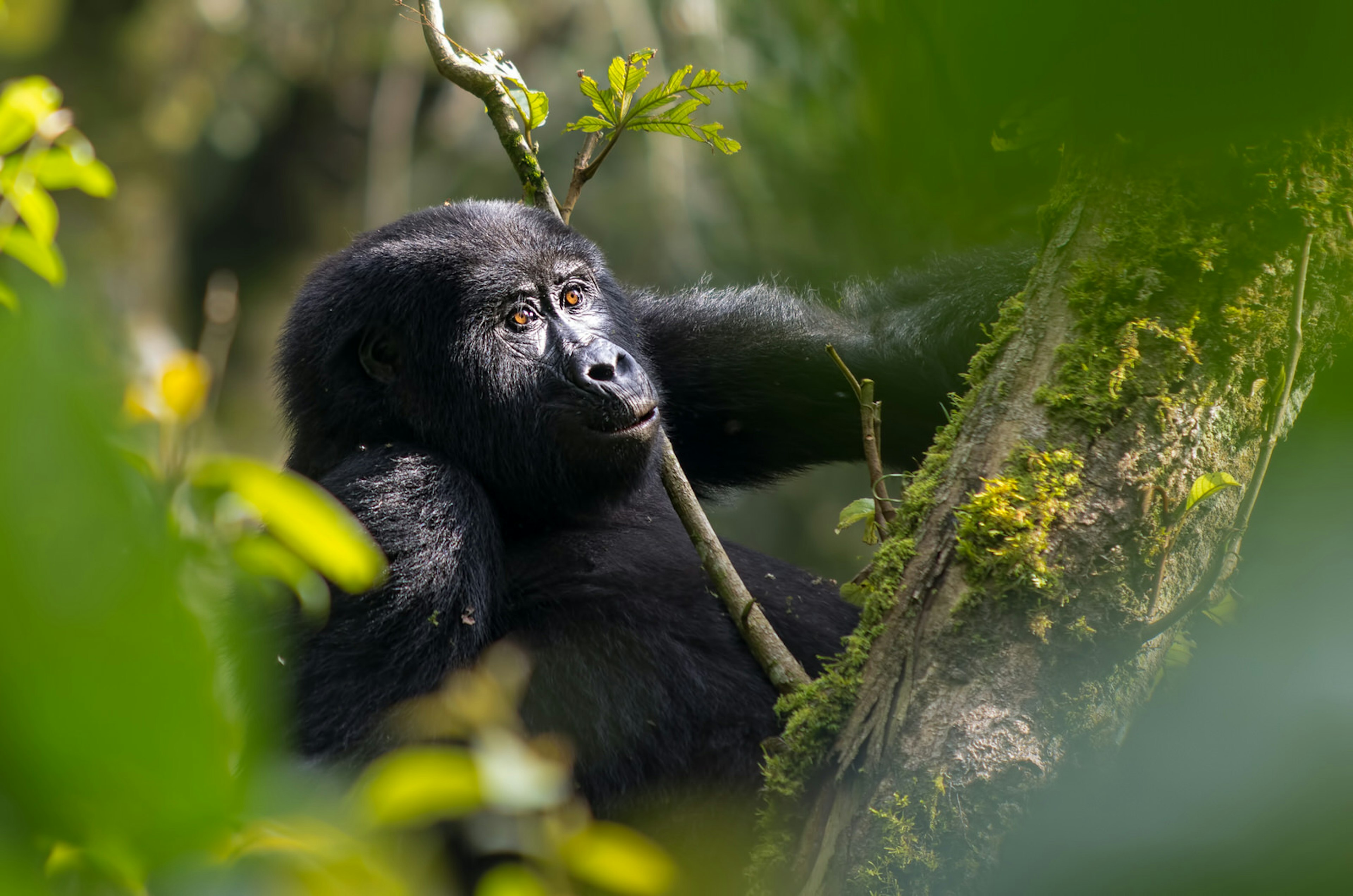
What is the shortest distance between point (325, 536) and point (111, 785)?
12.9 inches

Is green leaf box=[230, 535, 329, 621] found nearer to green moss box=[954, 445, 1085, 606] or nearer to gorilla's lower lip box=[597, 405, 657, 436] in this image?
green moss box=[954, 445, 1085, 606]

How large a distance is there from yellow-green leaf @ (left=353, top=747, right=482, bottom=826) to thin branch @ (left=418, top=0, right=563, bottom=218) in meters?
1.87

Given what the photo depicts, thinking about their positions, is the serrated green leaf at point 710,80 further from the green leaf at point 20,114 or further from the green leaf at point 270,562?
the green leaf at point 270,562

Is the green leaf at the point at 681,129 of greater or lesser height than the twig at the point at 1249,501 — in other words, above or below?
above

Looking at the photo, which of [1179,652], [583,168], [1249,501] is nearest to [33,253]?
[583,168]

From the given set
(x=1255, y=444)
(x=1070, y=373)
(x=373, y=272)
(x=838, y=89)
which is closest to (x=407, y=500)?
(x=373, y=272)

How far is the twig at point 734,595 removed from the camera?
2.23 metres

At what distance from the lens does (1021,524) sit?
1668 mm

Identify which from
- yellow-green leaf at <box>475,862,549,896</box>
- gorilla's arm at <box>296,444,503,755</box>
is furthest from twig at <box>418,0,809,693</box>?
yellow-green leaf at <box>475,862,549,896</box>

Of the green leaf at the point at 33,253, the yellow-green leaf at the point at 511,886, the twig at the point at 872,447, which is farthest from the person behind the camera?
the twig at the point at 872,447

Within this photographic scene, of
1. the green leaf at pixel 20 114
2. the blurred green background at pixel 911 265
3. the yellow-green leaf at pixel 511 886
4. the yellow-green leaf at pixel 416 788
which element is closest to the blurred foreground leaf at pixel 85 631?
the blurred green background at pixel 911 265

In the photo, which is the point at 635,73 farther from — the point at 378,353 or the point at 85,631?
the point at 85,631

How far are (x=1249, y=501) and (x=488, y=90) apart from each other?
6.28 ft

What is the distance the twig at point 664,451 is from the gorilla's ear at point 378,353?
627 mm
